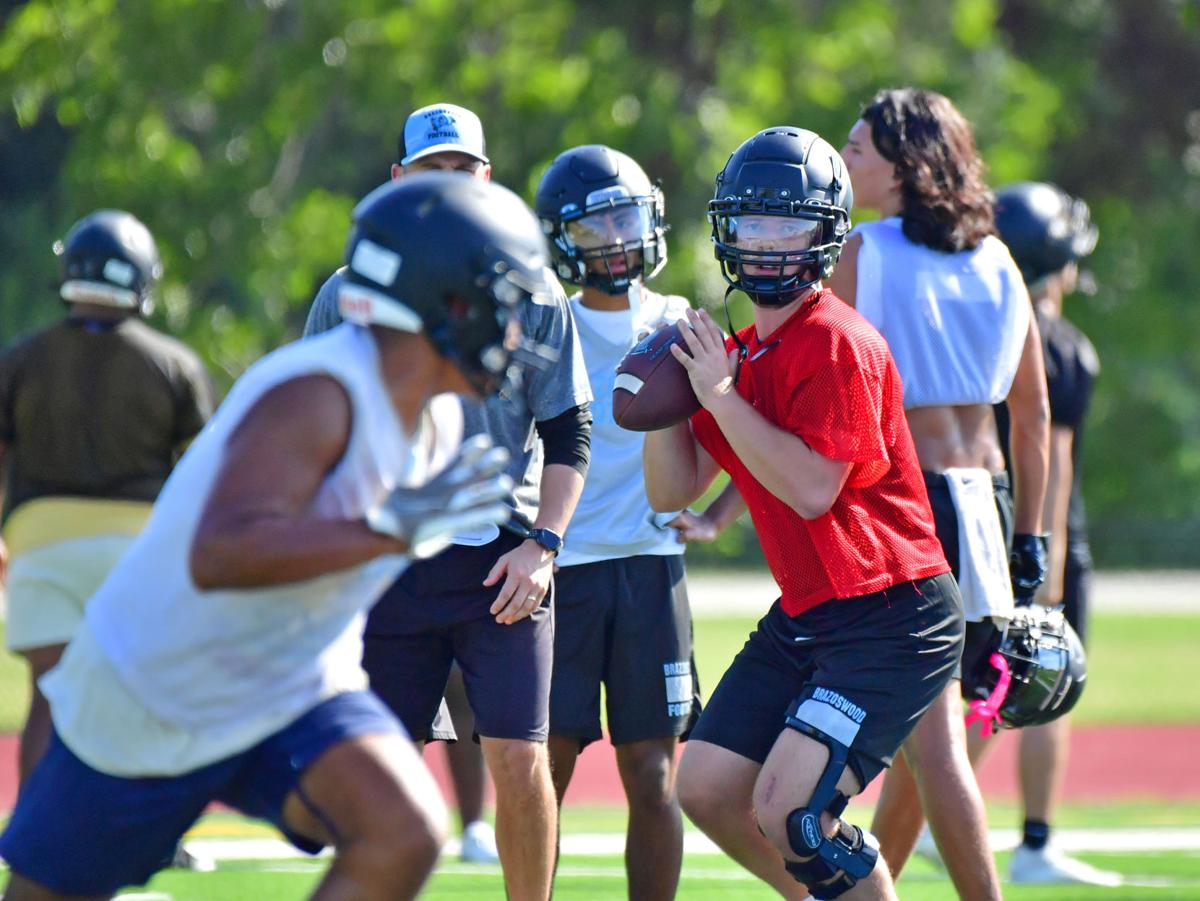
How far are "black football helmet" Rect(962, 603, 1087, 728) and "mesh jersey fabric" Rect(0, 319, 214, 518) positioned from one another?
10.1 ft

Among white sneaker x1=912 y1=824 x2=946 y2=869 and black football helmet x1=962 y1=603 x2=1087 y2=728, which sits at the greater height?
black football helmet x1=962 y1=603 x2=1087 y2=728

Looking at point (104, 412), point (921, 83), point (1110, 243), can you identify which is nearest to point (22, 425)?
point (104, 412)

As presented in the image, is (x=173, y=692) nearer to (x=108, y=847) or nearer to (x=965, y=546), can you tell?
(x=108, y=847)

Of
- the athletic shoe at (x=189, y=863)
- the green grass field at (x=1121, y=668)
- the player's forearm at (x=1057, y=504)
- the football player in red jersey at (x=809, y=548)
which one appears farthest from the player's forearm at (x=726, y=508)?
the green grass field at (x=1121, y=668)

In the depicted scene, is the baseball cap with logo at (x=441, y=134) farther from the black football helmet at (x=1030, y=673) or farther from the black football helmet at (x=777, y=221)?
the black football helmet at (x=1030, y=673)

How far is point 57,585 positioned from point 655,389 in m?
2.97

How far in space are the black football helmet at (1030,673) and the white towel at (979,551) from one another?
0.32ft

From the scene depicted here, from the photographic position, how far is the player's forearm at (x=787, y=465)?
4.08 metres

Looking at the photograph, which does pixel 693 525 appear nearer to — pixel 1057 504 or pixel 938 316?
pixel 938 316

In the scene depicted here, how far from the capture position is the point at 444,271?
3.27 m

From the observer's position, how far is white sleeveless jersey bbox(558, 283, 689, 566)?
5426mm

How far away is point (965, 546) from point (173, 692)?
8.21 feet

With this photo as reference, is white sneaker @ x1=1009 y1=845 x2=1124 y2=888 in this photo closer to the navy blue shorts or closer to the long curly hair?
the long curly hair

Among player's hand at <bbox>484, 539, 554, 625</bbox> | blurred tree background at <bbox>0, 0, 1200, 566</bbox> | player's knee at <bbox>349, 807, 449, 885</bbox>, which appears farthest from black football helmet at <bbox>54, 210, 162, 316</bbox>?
blurred tree background at <bbox>0, 0, 1200, 566</bbox>
